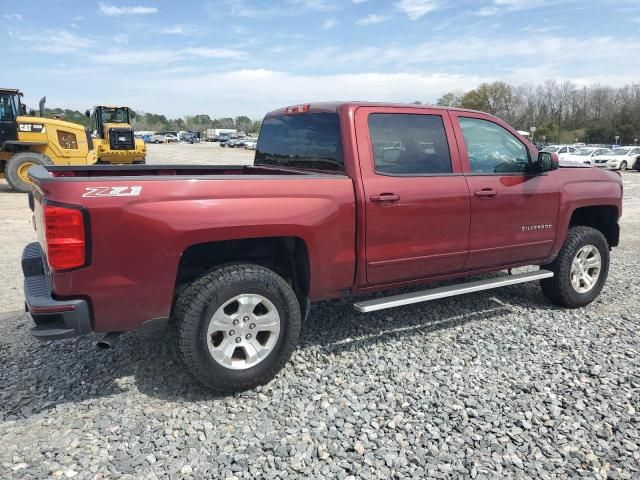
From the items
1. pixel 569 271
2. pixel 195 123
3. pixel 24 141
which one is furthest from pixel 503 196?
pixel 195 123

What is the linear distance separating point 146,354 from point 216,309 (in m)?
1.12

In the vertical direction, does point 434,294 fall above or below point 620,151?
below

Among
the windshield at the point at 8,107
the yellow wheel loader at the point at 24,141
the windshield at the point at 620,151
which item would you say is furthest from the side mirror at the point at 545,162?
the windshield at the point at 620,151

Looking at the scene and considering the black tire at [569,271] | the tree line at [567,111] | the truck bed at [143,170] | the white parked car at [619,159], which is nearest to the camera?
the truck bed at [143,170]

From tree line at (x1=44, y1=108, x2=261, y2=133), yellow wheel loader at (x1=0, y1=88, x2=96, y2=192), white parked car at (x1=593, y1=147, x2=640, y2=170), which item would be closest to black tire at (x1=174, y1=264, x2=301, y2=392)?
yellow wheel loader at (x1=0, y1=88, x2=96, y2=192)

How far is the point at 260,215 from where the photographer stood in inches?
128

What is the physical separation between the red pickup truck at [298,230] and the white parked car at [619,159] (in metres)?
27.0

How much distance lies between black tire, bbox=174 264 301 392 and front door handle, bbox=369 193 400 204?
92cm

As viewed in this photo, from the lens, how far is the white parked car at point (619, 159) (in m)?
28.4

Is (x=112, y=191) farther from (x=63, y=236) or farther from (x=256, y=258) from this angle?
(x=256, y=258)

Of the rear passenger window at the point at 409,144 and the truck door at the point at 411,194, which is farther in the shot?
the rear passenger window at the point at 409,144

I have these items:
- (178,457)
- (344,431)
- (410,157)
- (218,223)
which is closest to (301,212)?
(218,223)

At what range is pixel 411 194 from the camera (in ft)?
12.7

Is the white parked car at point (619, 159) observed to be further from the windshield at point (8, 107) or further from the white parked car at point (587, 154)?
the windshield at point (8, 107)
